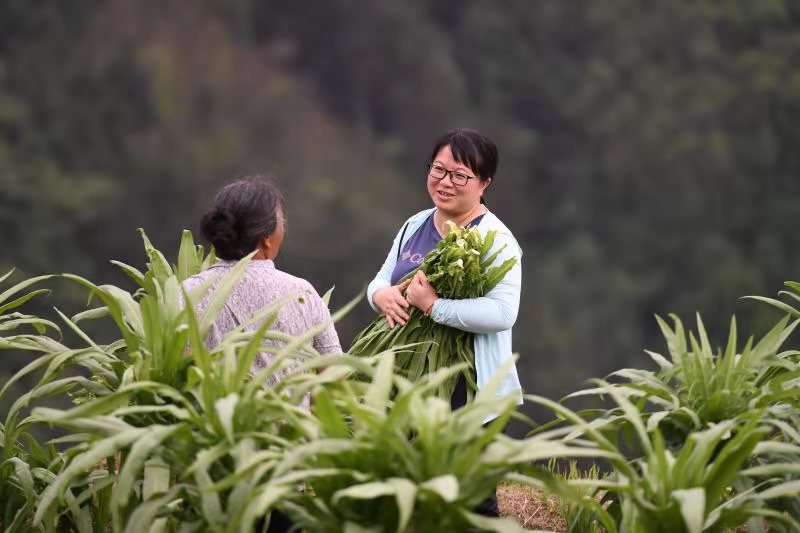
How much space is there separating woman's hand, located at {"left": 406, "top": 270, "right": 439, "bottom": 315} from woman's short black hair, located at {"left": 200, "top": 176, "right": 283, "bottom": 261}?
18.5 inches

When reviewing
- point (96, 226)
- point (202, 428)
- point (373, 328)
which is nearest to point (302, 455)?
point (202, 428)

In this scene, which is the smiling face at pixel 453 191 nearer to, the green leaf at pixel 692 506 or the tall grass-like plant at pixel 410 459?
the tall grass-like plant at pixel 410 459

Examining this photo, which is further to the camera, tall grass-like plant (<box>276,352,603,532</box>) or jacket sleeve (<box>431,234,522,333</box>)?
jacket sleeve (<box>431,234,522,333</box>)

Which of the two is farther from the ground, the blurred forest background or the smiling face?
the blurred forest background

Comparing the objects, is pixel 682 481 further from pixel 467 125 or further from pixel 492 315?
pixel 467 125

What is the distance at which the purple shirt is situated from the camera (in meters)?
3.34

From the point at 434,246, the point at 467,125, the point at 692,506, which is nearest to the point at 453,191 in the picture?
the point at 434,246

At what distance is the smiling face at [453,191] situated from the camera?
128 inches

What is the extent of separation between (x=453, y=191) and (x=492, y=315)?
14.3 inches

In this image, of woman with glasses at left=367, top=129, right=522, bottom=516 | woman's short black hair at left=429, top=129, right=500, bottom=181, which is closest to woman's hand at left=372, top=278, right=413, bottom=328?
woman with glasses at left=367, top=129, right=522, bottom=516

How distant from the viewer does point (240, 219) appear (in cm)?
282

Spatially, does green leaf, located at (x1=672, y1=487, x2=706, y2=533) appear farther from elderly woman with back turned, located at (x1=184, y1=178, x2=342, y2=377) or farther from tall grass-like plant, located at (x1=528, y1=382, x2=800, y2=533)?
elderly woman with back turned, located at (x1=184, y1=178, x2=342, y2=377)

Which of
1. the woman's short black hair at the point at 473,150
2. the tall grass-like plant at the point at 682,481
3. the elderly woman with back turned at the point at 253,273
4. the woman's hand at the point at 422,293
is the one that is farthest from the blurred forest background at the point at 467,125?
A: the tall grass-like plant at the point at 682,481

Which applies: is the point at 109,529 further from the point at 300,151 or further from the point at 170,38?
the point at 170,38
